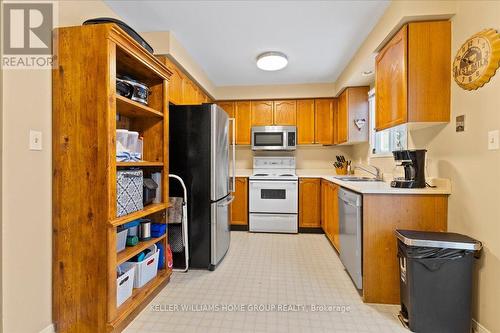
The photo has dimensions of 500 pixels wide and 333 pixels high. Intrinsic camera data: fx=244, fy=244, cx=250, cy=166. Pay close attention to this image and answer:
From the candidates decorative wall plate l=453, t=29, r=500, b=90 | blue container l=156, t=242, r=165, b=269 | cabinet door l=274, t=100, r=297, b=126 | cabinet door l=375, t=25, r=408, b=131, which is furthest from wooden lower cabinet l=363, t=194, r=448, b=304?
cabinet door l=274, t=100, r=297, b=126

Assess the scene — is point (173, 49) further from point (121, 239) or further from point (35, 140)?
point (121, 239)

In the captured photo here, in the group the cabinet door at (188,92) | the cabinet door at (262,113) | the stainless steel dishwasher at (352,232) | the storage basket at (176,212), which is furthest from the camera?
the cabinet door at (262,113)

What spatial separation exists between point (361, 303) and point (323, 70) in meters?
3.00

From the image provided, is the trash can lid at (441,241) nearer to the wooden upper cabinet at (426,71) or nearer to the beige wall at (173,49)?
the wooden upper cabinet at (426,71)

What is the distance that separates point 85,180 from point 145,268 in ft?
2.96

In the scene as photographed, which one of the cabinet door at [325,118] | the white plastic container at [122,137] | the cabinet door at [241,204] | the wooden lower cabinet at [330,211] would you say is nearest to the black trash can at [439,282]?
the wooden lower cabinet at [330,211]

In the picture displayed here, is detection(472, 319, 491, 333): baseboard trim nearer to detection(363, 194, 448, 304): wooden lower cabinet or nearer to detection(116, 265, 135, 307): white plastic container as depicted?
detection(363, 194, 448, 304): wooden lower cabinet

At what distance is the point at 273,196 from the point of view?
3.97m

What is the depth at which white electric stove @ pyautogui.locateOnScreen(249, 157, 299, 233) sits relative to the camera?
12.9 feet

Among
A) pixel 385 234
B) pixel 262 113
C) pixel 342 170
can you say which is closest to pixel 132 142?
pixel 385 234

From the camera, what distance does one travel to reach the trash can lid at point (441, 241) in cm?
151

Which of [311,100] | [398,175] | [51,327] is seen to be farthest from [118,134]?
[311,100]

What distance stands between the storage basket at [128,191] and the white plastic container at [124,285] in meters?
0.44

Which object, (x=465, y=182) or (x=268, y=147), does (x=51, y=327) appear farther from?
(x=268, y=147)
